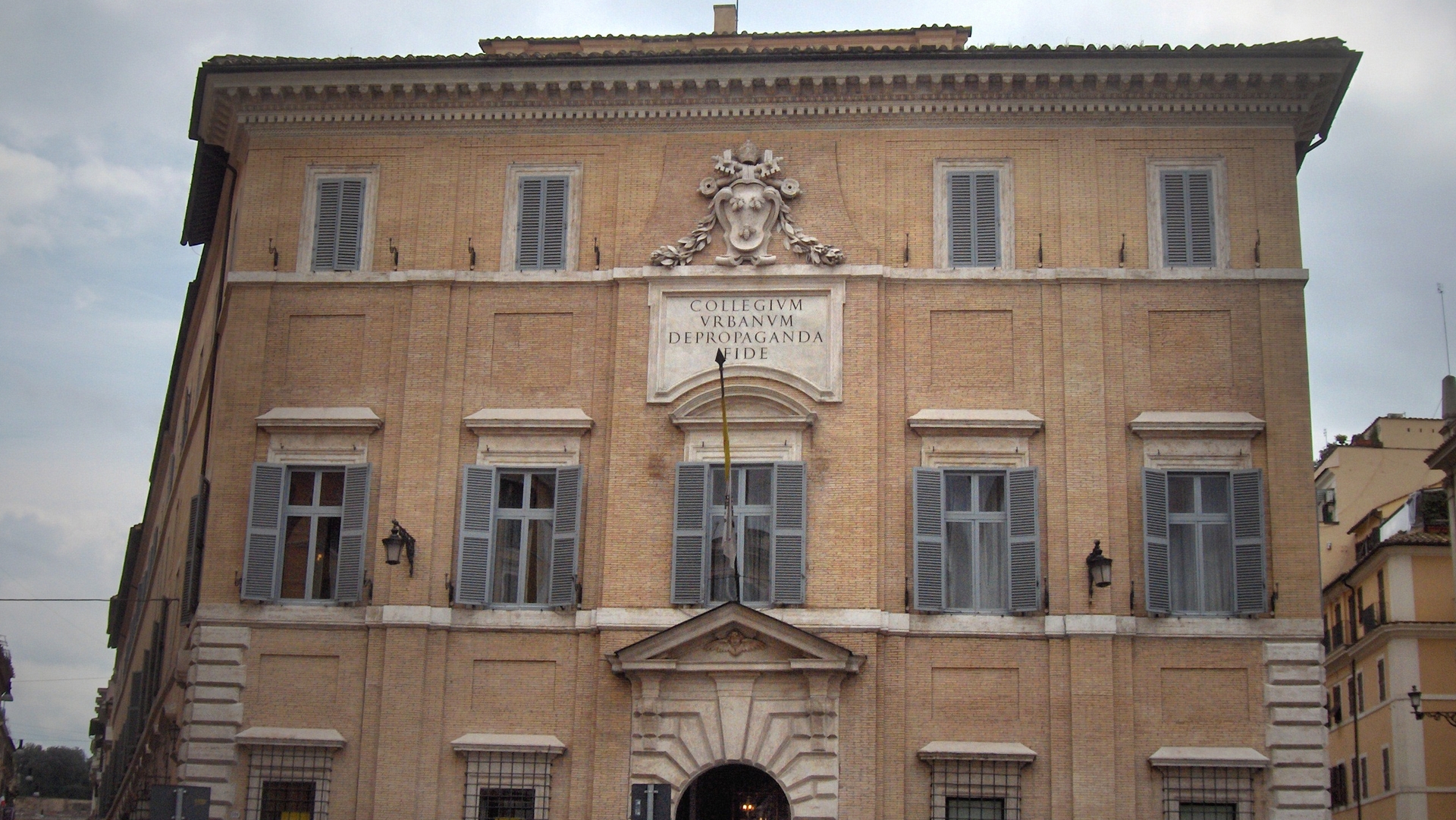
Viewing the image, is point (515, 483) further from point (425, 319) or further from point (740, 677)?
point (740, 677)

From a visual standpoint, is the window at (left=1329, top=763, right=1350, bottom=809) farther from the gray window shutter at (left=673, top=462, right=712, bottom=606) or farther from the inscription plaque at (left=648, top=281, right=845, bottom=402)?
the gray window shutter at (left=673, top=462, right=712, bottom=606)

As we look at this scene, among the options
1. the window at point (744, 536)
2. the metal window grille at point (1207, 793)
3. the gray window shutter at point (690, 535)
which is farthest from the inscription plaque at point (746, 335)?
the metal window grille at point (1207, 793)

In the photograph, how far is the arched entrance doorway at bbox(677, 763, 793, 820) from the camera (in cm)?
2383

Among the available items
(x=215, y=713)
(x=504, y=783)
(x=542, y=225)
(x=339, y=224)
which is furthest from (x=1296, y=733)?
(x=339, y=224)

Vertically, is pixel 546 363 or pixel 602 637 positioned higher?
pixel 546 363

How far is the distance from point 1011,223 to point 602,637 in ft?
28.1

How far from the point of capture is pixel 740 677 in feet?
77.0

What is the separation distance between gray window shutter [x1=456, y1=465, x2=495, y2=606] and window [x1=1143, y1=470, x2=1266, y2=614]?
9.32 metres

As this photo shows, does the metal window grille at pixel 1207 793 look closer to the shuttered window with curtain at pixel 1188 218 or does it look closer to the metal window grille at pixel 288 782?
the shuttered window with curtain at pixel 1188 218

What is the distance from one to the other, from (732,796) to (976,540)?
500cm

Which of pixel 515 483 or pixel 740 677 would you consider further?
pixel 515 483

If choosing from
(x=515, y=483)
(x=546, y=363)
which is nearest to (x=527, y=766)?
(x=515, y=483)

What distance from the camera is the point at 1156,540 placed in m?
23.9

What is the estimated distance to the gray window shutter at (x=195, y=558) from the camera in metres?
25.6
